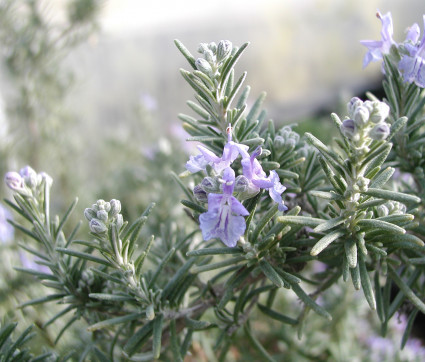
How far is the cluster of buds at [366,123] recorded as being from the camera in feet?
1.88

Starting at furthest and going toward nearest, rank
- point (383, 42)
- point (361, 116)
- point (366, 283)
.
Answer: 1. point (383, 42)
2. point (366, 283)
3. point (361, 116)

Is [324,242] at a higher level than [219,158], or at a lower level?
lower

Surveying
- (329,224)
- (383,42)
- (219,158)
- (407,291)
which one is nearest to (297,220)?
(329,224)

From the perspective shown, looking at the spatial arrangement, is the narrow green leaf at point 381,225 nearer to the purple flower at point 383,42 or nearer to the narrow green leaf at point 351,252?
the narrow green leaf at point 351,252

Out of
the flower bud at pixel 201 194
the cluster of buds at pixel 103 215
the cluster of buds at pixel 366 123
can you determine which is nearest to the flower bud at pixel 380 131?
the cluster of buds at pixel 366 123

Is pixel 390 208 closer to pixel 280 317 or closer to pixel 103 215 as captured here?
pixel 280 317

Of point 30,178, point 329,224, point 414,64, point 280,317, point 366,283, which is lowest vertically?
point 280,317

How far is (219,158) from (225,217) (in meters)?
0.10

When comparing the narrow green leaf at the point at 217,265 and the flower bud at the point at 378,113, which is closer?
the flower bud at the point at 378,113

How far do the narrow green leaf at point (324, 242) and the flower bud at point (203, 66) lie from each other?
0.31 metres

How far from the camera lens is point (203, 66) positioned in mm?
668

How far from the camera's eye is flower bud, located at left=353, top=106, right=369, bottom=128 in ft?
1.86

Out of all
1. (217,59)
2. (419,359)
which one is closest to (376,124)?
(217,59)

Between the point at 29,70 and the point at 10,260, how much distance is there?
0.96 metres
